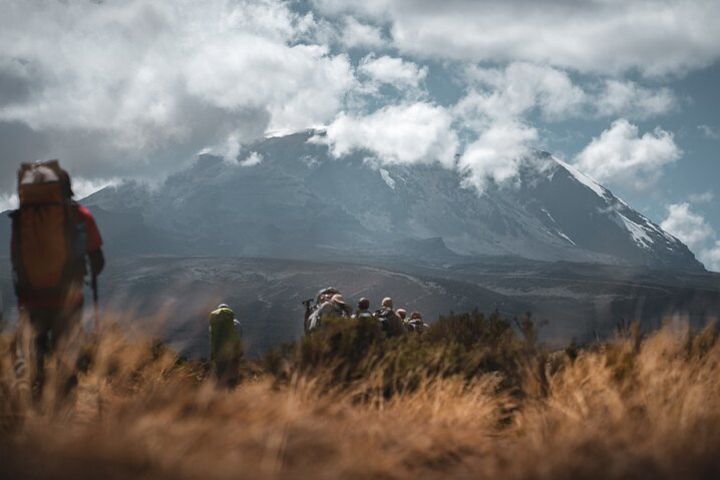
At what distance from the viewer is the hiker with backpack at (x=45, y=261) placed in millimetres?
4328

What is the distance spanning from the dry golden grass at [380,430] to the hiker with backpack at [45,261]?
0.30 metres

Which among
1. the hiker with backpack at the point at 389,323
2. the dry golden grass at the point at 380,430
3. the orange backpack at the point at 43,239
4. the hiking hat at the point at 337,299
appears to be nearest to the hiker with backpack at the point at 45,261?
the orange backpack at the point at 43,239

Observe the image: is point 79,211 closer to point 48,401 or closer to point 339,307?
point 48,401

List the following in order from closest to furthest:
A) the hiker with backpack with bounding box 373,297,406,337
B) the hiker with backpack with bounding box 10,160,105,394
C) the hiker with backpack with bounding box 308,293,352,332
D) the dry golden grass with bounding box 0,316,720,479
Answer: the dry golden grass with bounding box 0,316,720,479, the hiker with backpack with bounding box 10,160,105,394, the hiker with backpack with bounding box 308,293,352,332, the hiker with backpack with bounding box 373,297,406,337

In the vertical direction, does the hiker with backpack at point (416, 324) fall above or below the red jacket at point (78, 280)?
below

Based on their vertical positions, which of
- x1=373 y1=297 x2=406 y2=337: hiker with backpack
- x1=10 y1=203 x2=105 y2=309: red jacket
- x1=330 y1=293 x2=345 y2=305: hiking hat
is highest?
x1=10 y1=203 x2=105 y2=309: red jacket

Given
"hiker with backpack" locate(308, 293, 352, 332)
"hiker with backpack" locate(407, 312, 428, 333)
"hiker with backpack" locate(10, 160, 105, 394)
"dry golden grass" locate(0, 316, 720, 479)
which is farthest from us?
"hiker with backpack" locate(407, 312, 428, 333)

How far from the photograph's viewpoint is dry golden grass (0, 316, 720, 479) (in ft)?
8.73

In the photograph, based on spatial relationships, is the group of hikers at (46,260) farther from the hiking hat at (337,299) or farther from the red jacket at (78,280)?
the hiking hat at (337,299)

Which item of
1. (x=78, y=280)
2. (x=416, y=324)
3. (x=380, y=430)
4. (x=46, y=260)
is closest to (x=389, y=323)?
(x=416, y=324)

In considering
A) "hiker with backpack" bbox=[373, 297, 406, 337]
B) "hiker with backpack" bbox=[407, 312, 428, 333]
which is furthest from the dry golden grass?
"hiker with backpack" bbox=[407, 312, 428, 333]

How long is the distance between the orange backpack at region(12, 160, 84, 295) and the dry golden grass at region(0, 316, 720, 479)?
0.54 meters

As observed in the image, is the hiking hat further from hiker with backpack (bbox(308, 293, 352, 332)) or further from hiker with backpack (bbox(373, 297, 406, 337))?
hiker with backpack (bbox(373, 297, 406, 337))

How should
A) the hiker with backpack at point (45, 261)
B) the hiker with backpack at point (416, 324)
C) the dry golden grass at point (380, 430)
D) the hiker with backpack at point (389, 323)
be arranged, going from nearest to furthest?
the dry golden grass at point (380, 430) < the hiker with backpack at point (45, 261) < the hiker with backpack at point (389, 323) < the hiker with backpack at point (416, 324)
